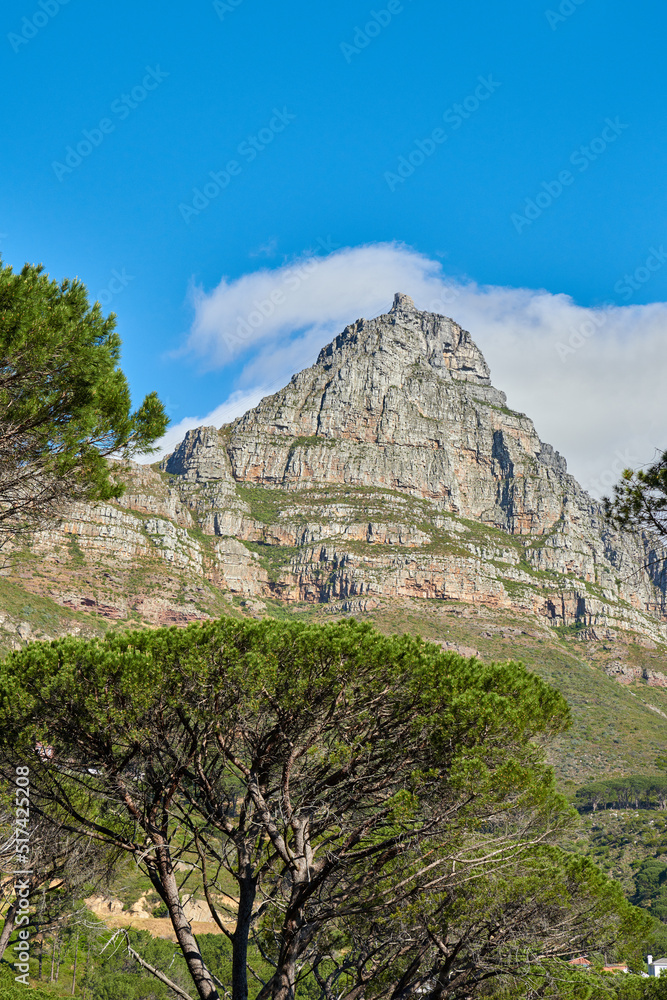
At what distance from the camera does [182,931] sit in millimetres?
8711

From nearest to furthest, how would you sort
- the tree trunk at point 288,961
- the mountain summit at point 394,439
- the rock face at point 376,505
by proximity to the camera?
the tree trunk at point 288,961 → the rock face at point 376,505 → the mountain summit at point 394,439

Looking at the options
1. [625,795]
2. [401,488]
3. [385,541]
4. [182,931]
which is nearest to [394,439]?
[401,488]

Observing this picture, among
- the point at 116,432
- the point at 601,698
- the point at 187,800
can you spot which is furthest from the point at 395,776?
the point at 601,698

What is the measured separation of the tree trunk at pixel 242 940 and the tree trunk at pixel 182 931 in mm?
322

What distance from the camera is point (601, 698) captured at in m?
94.7

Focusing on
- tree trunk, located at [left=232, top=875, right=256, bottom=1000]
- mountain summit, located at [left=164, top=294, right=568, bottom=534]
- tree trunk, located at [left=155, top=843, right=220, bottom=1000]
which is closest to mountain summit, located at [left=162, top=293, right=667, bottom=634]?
mountain summit, located at [left=164, top=294, right=568, bottom=534]

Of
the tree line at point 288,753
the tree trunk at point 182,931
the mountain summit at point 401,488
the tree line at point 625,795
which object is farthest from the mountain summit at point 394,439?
the tree trunk at point 182,931

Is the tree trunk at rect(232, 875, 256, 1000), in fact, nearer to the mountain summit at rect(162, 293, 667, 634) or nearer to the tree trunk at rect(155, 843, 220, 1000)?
the tree trunk at rect(155, 843, 220, 1000)

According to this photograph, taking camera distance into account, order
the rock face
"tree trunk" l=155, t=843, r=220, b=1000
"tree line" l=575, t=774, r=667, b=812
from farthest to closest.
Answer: the rock face
"tree line" l=575, t=774, r=667, b=812
"tree trunk" l=155, t=843, r=220, b=1000

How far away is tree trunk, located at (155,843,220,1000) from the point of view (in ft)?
28.0

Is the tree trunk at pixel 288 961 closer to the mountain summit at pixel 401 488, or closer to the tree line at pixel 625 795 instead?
the tree line at pixel 625 795

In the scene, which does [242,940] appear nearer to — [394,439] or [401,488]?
[401,488]

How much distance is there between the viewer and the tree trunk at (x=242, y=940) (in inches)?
339

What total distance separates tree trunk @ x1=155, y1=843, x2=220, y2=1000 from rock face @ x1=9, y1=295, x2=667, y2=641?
3387 inches
